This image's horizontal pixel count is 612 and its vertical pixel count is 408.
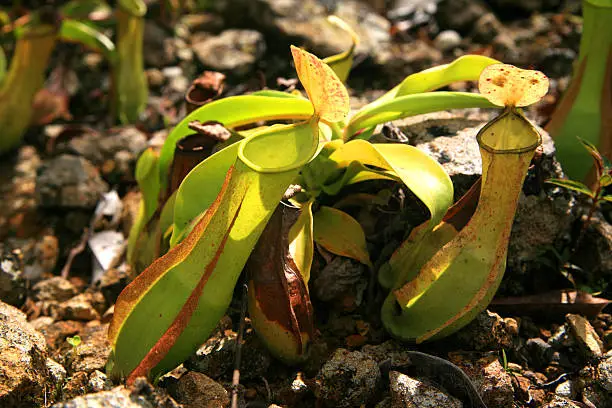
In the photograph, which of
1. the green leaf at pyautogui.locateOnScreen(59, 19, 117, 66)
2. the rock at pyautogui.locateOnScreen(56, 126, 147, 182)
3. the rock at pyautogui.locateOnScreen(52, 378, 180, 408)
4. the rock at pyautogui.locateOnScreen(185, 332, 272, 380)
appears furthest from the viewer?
the green leaf at pyautogui.locateOnScreen(59, 19, 117, 66)

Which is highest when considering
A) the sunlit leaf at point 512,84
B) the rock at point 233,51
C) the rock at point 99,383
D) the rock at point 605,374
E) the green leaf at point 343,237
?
the sunlit leaf at point 512,84

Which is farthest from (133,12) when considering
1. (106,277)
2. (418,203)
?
(418,203)

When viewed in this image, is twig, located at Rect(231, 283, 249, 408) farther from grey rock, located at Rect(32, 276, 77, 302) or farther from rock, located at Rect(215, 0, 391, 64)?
rock, located at Rect(215, 0, 391, 64)

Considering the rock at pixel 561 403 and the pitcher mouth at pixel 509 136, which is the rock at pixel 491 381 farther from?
the pitcher mouth at pixel 509 136

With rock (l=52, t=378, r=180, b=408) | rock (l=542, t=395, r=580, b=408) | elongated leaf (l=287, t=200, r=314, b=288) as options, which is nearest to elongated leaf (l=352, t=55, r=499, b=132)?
elongated leaf (l=287, t=200, r=314, b=288)

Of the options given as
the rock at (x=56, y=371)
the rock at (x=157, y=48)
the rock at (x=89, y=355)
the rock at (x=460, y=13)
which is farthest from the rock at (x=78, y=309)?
the rock at (x=460, y=13)

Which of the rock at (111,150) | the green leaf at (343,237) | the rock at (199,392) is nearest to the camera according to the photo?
the rock at (199,392)

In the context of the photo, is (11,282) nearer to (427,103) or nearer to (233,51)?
(427,103)

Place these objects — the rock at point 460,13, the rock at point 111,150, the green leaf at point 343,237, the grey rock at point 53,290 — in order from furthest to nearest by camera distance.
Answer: the rock at point 460,13, the rock at point 111,150, the grey rock at point 53,290, the green leaf at point 343,237
